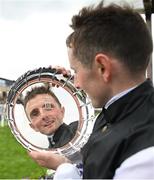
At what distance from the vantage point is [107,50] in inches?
35.0

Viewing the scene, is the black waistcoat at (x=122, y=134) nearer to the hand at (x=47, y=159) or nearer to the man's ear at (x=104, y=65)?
the man's ear at (x=104, y=65)

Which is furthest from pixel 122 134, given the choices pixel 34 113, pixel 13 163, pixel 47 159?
pixel 13 163

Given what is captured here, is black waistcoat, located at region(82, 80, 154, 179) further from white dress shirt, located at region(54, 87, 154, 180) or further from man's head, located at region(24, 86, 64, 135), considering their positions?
man's head, located at region(24, 86, 64, 135)

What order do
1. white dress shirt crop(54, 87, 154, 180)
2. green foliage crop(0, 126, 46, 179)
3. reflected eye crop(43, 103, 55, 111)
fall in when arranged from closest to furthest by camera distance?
1. white dress shirt crop(54, 87, 154, 180)
2. reflected eye crop(43, 103, 55, 111)
3. green foliage crop(0, 126, 46, 179)

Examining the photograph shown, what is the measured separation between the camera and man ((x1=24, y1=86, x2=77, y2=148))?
3.89 ft

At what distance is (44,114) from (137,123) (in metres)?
0.39

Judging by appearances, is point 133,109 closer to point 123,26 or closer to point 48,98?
point 123,26

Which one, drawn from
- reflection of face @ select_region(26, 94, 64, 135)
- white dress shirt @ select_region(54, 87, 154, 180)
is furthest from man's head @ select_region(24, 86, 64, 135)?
white dress shirt @ select_region(54, 87, 154, 180)

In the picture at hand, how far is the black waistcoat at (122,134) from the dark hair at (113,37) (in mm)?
59

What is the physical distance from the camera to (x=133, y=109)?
0.86 metres

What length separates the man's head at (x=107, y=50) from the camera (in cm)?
88

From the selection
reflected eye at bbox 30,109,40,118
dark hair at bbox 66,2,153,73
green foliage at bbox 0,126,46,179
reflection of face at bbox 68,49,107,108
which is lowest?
green foliage at bbox 0,126,46,179

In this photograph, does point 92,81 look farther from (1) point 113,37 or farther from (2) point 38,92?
(2) point 38,92

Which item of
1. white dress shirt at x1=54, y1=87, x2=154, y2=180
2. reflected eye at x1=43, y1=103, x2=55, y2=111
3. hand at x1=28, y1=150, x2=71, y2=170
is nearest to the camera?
white dress shirt at x1=54, y1=87, x2=154, y2=180
